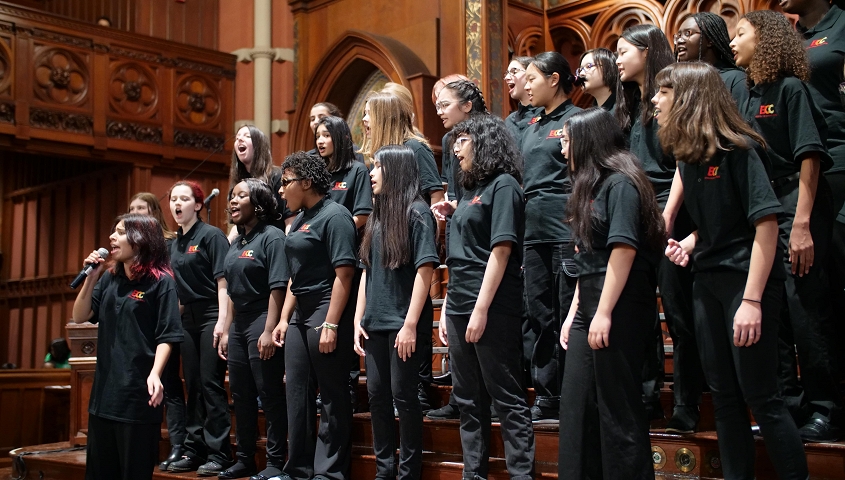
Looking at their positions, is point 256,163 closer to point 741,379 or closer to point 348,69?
point 741,379

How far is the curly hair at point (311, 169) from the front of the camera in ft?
11.9

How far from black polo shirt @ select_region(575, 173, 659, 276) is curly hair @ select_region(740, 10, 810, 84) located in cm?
61

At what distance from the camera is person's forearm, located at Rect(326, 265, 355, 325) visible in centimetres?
347

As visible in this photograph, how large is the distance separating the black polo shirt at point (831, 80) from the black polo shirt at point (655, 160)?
0.49 m

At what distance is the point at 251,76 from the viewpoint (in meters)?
8.48

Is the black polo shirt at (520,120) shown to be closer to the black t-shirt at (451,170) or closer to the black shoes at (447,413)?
the black t-shirt at (451,170)

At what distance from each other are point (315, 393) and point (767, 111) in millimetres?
1957

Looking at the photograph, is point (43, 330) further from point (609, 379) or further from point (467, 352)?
point (609, 379)

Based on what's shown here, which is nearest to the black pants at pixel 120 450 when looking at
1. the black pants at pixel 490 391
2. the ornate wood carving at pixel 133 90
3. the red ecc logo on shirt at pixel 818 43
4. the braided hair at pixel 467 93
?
the black pants at pixel 490 391

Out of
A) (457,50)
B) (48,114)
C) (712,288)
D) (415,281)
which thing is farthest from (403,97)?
(48,114)

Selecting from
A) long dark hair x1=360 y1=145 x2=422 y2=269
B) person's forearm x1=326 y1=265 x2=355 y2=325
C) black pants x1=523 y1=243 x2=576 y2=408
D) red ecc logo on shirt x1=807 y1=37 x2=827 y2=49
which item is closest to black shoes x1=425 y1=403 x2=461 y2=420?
black pants x1=523 y1=243 x2=576 y2=408

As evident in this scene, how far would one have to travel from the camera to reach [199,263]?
4148 millimetres

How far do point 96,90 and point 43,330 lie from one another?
9.69ft

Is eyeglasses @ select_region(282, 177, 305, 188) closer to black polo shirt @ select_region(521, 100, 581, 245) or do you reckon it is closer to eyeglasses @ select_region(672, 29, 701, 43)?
black polo shirt @ select_region(521, 100, 581, 245)
